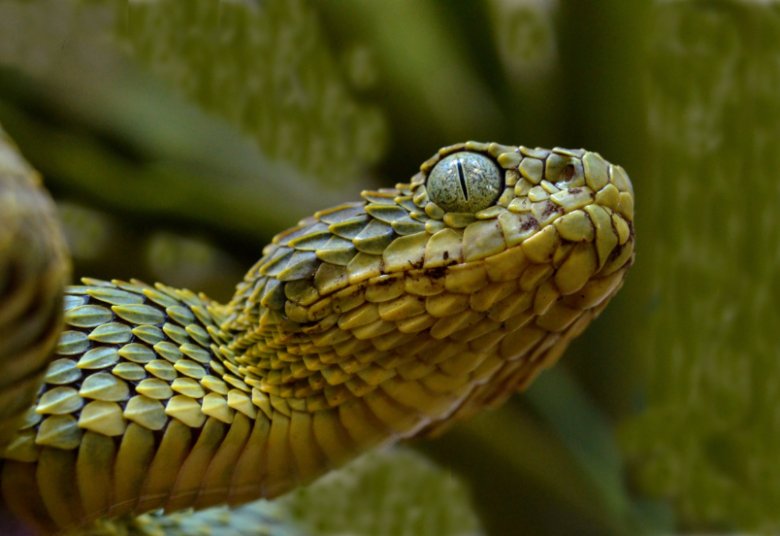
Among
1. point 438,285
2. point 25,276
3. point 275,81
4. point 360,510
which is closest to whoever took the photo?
point 25,276

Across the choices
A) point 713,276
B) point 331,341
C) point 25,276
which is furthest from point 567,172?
point 713,276

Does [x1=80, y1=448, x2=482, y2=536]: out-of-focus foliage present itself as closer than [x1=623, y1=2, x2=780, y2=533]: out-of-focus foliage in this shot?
Yes

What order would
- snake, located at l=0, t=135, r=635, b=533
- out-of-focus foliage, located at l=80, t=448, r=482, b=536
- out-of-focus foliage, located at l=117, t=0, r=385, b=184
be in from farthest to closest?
out-of-focus foliage, located at l=117, t=0, r=385, b=184 → out-of-focus foliage, located at l=80, t=448, r=482, b=536 → snake, located at l=0, t=135, r=635, b=533

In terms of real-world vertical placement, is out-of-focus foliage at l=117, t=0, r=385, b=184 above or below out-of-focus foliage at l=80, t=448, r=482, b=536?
above

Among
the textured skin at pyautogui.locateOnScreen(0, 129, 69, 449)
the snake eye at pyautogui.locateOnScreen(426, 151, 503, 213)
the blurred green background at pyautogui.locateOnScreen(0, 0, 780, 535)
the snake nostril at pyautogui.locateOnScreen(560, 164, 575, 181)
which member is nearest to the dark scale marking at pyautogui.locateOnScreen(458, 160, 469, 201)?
the snake eye at pyautogui.locateOnScreen(426, 151, 503, 213)

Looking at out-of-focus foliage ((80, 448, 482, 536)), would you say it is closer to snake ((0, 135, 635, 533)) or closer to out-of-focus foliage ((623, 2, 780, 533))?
snake ((0, 135, 635, 533))

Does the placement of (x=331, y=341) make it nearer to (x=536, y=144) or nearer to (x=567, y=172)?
(x=567, y=172)

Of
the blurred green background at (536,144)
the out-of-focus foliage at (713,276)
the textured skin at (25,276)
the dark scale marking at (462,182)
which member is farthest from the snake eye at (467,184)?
the out-of-focus foliage at (713,276)
